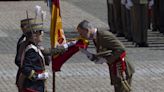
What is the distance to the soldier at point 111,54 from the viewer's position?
8758 mm

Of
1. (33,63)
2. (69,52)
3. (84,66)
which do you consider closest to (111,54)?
(69,52)

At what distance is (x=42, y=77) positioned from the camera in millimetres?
7914

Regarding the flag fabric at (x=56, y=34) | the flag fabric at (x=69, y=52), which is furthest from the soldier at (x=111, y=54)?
the flag fabric at (x=56, y=34)

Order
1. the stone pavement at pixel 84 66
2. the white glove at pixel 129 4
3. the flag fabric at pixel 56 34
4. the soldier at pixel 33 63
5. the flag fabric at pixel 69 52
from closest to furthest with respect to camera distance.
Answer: the soldier at pixel 33 63 → the flag fabric at pixel 69 52 → the flag fabric at pixel 56 34 → the stone pavement at pixel 84 66 → the white glove at pixel 129 4

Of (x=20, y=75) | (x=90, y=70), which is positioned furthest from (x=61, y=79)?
(x=20, y=75)

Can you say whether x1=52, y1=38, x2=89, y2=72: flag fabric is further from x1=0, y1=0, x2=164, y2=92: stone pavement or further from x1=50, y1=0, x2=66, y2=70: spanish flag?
x1=0, y1=0, x2=164, y2=92: stone pavement

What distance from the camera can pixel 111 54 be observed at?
29.4 ft

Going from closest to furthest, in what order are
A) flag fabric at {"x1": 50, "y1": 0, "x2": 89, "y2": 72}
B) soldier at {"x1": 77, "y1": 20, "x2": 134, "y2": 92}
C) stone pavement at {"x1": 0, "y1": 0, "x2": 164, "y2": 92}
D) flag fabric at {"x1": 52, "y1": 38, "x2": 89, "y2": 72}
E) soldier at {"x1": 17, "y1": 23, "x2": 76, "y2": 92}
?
1. soldier at {"x1": 17, "y1": 23, "x2": 76, "y2": 92}
2. soldier at {"x1": 77, "y1": 20, "x2": 134, "y2": 92}
3. flag fabric at {"x1": 52, "y1": 38, "x2": 89, "y2": 72}
4. flag fabric at {"x1": 50, "y1": 0, "x2": 89, "y2": 72}
5. stone pavement at {"x1": 0, "y1": 0, "x2": 164, "y2": 92}

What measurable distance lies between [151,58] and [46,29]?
481 centimetres

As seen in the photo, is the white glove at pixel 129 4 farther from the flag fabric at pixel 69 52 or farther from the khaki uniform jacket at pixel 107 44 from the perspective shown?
the khaki uniform jacket at pixel 107 44

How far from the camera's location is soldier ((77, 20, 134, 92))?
28.7 feet

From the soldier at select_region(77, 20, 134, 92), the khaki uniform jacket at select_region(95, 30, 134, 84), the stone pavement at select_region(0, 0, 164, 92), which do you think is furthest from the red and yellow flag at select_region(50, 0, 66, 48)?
the stone pavement at select_region(0, 0, 164, 92)

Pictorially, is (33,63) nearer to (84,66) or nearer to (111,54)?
(111,54)

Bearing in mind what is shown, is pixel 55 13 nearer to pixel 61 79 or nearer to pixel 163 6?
pixel 61 79
